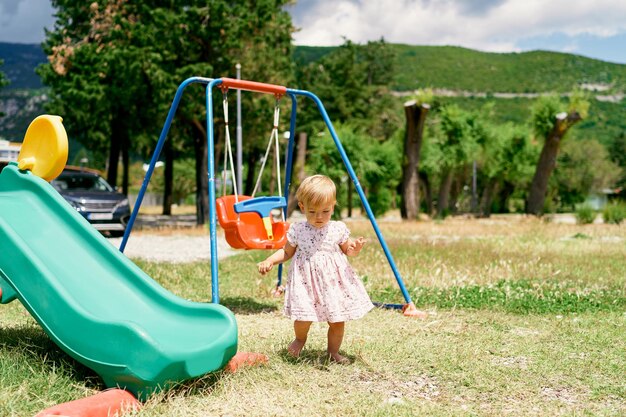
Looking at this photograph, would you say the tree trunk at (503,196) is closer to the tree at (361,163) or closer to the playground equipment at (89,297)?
the tree at (361,163)

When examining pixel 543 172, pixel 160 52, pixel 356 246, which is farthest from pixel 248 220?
pixel 543 172

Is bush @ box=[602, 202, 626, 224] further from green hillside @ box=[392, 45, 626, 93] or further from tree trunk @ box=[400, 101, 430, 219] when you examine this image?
green hillside @ box=[392, 45, 626, 93]

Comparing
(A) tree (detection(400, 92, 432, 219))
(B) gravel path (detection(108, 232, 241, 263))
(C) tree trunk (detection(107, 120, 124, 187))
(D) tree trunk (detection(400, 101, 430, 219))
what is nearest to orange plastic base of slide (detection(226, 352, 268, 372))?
(B) gravel path (detection(108, 232, 241, 263))

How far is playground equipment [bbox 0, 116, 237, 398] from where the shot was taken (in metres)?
3.44

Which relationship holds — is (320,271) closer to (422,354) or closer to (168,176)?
(422,354)

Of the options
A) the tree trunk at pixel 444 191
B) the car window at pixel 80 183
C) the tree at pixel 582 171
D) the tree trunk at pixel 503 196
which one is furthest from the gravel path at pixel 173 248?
the tree at pixel 582 171

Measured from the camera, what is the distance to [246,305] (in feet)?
22.1

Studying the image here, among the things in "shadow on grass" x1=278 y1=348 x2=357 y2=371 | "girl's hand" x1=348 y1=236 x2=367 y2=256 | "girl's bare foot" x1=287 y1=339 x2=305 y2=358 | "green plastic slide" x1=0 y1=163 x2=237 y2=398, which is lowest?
"shadow on grass" x1=278 y1=348 x2=357 y2=371

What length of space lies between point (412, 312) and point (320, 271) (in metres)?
1.98

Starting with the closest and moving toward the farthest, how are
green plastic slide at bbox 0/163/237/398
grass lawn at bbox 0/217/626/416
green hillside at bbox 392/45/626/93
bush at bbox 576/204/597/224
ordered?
green plastic slide at bbox 0/163/237/398, grass lawn at bbox 0/217/626/416, bush at bbox 576/204/597/224, green hillside at bbox 392/45/626/93

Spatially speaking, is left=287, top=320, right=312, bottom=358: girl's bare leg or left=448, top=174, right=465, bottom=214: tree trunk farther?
left=448, top=174, right=465, bottom=214: tree trunk

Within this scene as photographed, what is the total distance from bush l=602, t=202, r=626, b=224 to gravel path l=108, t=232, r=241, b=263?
37.1ft

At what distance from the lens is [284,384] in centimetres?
391

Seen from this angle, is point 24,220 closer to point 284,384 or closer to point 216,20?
point 284,384
